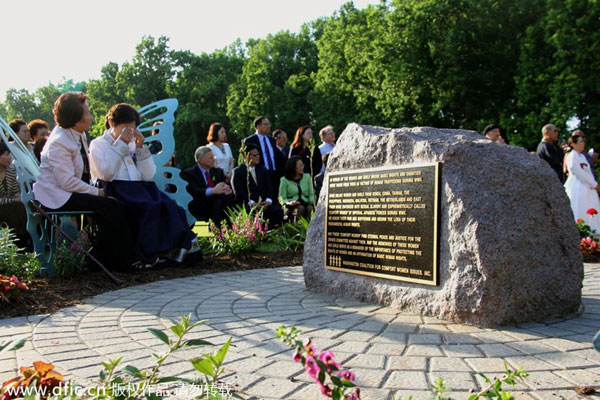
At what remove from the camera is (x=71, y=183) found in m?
5.48

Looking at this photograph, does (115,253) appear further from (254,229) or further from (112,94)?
(112,94)

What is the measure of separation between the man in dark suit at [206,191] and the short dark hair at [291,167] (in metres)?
1.11

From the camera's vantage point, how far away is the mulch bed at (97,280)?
4.11 meters

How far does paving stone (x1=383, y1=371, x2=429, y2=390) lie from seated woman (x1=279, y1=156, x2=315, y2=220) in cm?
634

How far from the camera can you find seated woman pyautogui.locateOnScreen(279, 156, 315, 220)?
29.0 feet

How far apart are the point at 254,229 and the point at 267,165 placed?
2.96 metres

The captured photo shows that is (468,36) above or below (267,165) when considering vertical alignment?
above

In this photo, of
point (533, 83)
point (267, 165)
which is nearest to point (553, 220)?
Answer: point (267, 165)

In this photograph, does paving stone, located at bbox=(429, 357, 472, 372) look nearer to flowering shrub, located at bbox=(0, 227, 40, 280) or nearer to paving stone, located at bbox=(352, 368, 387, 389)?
paving stone, located at bbox=(352, 368, 387, 389)

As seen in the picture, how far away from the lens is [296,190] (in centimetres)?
901

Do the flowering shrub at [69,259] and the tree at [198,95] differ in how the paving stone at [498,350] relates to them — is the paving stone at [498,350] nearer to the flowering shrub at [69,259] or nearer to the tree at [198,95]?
the flowering shrub at [69,259]

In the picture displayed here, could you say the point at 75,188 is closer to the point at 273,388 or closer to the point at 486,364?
the point at 273,388

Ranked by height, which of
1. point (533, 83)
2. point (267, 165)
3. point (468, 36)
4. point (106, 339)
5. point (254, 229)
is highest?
point (468, 36)

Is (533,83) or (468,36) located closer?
(533,83)
